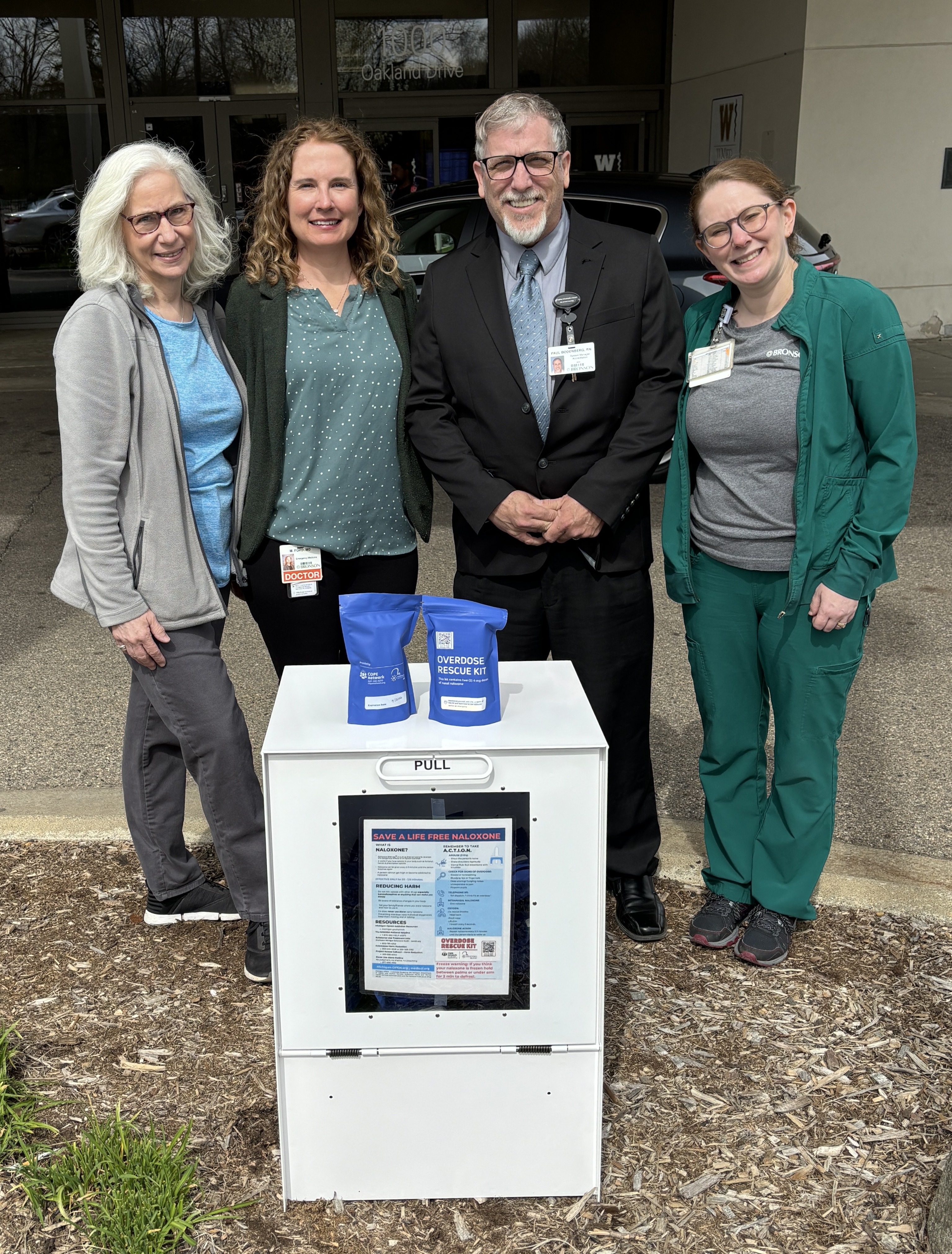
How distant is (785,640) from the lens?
9.91 feet

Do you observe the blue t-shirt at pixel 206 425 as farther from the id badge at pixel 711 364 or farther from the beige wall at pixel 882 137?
the beige wall at pixel 882 137

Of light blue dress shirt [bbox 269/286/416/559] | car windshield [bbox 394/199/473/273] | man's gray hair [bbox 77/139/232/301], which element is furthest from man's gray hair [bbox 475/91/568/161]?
car windshield [bbox 394/199/473/273]

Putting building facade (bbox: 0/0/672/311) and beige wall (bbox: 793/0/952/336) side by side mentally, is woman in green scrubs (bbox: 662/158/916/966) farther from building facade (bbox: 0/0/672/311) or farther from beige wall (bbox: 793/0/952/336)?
building facade (bbox: 0/0/672/311)

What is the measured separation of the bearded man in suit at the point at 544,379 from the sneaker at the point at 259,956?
1.16 m

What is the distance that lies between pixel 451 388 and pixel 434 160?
49.6 feet

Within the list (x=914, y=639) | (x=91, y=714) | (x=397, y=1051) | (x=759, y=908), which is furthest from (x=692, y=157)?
(x=397, y=1051)

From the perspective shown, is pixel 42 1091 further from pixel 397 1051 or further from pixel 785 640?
pixel 785 640

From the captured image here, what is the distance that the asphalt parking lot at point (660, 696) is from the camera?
4090mm

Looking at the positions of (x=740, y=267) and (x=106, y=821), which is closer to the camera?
(x=740, y=267)

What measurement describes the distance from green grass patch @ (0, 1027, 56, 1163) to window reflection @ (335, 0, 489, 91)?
16439 millimetres

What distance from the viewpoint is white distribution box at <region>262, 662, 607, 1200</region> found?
2207mm

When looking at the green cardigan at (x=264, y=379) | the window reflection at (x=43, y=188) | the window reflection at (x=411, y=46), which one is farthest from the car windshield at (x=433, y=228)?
the window reflection at (x=43, y=188)

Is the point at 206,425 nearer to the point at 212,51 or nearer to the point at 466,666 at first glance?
the point at 466,666

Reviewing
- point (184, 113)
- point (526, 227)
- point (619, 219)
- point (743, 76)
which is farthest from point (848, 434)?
point (184, 113)
